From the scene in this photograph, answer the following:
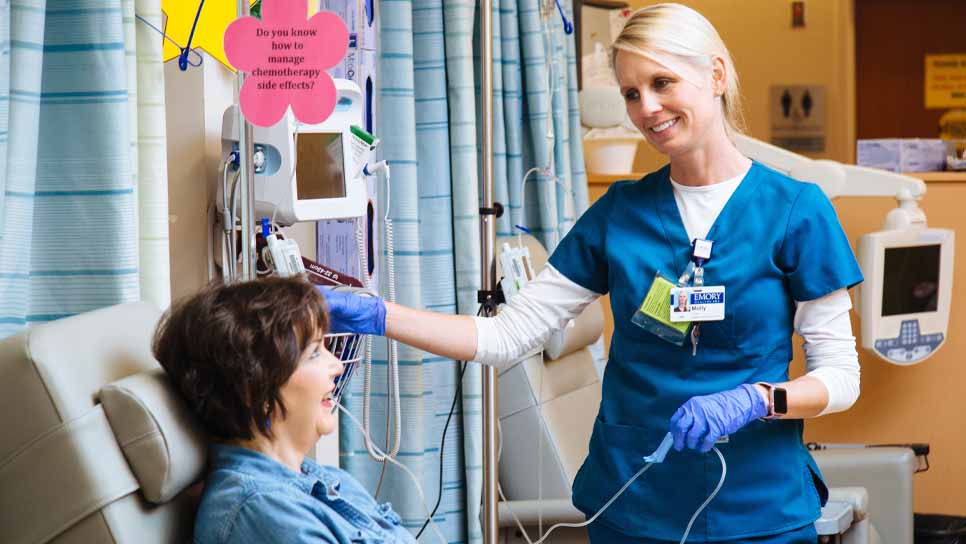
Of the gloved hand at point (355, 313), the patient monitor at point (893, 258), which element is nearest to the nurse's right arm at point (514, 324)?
the gloved hand at point (355, 313)

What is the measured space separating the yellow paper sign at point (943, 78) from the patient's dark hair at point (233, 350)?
603 centimetres

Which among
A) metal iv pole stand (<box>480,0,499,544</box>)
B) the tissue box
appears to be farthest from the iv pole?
the tissue box

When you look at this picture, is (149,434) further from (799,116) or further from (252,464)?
(799,116)

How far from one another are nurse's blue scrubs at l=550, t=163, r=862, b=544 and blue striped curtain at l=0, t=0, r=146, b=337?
75 centimetres

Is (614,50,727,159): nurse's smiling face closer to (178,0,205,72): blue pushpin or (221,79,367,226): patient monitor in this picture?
(221,79,367,226): patient monitor

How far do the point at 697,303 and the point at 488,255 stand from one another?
2.06 feet

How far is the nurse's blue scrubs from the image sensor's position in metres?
1.70

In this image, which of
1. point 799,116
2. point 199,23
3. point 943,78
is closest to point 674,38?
point 199,23

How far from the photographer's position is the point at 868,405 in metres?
3.78

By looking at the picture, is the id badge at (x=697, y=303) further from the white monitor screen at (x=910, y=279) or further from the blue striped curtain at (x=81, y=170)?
the white monitor screen at (x=910, y=279)

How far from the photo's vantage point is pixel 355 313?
5.60 feet

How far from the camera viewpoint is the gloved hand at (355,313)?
5.52 feet

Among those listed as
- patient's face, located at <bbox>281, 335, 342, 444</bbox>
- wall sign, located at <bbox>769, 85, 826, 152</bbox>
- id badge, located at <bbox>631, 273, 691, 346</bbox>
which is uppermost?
wall sign, located at <bbox>769, 85, 826, 152</bbox>

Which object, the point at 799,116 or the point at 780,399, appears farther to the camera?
the point at 799,116
